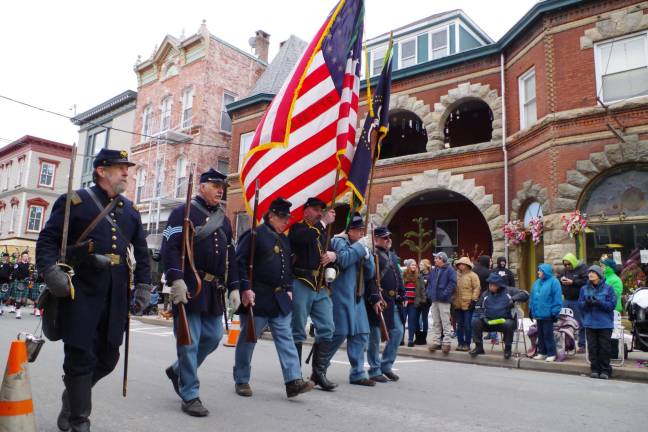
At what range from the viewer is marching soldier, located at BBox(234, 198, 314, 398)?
5594 millimetres

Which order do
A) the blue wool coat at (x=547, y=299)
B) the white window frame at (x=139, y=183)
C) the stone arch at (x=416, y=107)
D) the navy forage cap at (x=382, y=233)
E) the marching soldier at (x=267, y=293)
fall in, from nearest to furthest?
the marching soldier at (x=267, y=293) < the navy forage cap at (x=382, y=233) < the blue wool coat at (x=547, y=299) < the stone arch at (x=416, y=107) < the white window frame at (x=139, y=183)

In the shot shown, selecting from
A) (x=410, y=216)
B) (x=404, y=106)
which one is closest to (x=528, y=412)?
(x=404, y=106)

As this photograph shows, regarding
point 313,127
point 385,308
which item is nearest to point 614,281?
point 385,308

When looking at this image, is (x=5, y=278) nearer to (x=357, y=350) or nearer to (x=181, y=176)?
(x=181, y=176)

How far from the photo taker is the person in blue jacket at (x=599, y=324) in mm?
8547

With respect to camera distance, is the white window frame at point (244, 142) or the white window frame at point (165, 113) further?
the white window frame at point (165, 113)

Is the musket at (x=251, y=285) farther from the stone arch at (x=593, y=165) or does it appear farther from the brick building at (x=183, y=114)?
the brick building at (x=183, y=114)

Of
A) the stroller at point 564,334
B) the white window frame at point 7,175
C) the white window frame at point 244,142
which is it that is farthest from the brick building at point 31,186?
the stroller at point 564,334

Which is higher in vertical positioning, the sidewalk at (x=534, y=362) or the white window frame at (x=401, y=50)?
the white window frame at (x=401, y=50)

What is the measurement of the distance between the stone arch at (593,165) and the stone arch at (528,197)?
1.48 feet

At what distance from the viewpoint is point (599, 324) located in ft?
28.2

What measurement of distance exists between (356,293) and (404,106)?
14.4 metres

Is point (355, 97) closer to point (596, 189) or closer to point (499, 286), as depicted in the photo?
point (499, 286)

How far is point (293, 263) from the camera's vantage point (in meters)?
6.26
